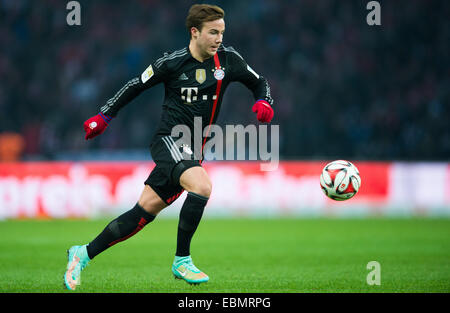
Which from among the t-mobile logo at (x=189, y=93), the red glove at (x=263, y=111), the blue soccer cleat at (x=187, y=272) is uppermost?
the t-mobile logo at (x=189, y=93)

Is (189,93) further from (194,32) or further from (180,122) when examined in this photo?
(194,32)

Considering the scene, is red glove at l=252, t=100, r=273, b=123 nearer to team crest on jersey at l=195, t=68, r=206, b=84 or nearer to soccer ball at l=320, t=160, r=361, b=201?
team crest on jersey at l=195, t=68, r=206, b=84

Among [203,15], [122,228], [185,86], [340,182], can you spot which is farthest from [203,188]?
[340,182]

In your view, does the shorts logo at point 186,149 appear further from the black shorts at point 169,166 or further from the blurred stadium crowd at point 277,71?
the blurred stadium crowd at point 277,71

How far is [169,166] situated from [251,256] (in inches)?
108

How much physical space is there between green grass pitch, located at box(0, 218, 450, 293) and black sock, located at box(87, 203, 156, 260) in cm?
31

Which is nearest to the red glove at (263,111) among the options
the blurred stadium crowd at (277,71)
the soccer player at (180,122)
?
the soccer player at (180,122)

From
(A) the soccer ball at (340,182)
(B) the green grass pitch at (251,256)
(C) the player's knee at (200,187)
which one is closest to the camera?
(C) the player's knee at (200,187)

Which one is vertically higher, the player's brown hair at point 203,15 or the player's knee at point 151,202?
the player's brown hair at point 203,15

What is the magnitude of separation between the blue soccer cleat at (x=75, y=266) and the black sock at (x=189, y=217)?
74 cm

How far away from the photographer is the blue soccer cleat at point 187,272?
4918mm

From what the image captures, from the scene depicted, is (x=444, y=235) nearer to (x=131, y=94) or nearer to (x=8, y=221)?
(x=131, y=94)

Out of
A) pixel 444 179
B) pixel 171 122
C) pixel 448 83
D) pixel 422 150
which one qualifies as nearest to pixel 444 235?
pixel 444 179
